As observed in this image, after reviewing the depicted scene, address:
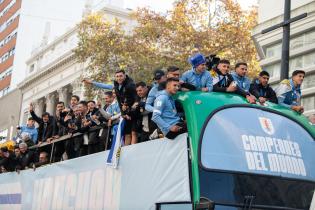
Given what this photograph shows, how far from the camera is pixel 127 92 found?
7039 mm

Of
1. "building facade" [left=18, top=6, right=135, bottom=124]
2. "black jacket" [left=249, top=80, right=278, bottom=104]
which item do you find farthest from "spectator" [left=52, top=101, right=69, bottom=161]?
"building facade" [left=18, top=6, right=135, bottom=124]

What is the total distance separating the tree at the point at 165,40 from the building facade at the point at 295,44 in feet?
18.6

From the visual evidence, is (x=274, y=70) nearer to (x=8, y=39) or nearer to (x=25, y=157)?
(x=25, y=157)

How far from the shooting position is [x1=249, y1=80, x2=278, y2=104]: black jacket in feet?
22.4

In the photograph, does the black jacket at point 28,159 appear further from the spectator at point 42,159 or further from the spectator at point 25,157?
the spectator at point 42,159

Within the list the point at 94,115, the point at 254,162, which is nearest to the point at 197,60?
the point at 254,162

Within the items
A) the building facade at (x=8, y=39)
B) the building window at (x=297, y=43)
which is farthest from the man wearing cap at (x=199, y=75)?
the building facade at (x=8, y=39)

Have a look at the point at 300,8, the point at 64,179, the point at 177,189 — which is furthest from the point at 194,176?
the point at 300,8

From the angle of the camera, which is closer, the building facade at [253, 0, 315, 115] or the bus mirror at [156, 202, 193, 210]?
the bus mirror at [156, 202, 193, 210]

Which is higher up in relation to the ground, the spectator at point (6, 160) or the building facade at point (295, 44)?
the building facade at point (295, 44)

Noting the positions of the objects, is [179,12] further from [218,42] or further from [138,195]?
[138,195]

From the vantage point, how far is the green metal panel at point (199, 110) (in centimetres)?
521

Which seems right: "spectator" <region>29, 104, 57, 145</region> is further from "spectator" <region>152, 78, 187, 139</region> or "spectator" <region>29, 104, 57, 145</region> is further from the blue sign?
the blue sign

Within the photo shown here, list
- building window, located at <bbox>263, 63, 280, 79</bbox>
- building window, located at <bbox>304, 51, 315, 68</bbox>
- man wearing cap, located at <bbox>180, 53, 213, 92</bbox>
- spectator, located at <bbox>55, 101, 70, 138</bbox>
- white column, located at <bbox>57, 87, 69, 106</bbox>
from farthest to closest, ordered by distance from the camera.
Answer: white column, located at <bbox>57, 87, 69, 106</bbox> → building window, located at <bbox>263, 63, 280, 79</bbox> → building window, located at <bbox>304, 51, 315, 68</bbox> → spectator, located at <bbox>55, 101, 70, 138</bbox> → man wearing cap, located at <bbox>180, 53, 213, 92</bbox>
